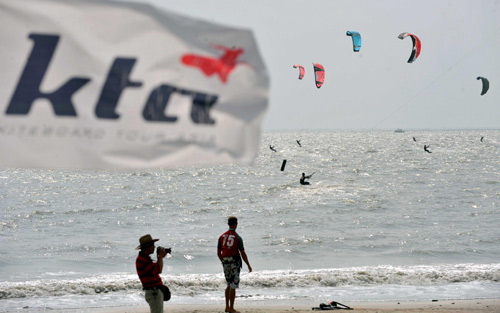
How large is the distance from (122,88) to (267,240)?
22967mm

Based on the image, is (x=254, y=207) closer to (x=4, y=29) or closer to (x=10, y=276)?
(x=10, y=276)

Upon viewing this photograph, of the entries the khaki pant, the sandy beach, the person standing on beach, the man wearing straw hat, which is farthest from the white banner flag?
the sandy beach

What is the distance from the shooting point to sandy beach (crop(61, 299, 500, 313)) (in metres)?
12.8

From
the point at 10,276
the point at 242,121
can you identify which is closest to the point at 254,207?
the point at 10,276

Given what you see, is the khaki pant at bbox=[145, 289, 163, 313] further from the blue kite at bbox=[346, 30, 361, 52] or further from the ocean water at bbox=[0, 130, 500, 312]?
the blue kite at bbox=[346, 30, 361, 52]

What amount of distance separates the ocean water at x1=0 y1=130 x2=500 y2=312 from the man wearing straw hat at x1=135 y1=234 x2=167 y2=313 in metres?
4.62

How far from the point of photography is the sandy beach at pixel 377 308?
12789 millimetres

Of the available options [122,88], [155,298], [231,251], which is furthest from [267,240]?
[122,88]

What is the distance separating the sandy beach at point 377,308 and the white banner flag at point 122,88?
9.53 metres

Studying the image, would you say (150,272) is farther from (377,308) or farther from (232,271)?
(377,308)

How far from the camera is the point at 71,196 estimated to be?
48.8 m

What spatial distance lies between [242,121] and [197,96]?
0.27m

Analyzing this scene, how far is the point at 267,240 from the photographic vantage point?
26031 millimetres

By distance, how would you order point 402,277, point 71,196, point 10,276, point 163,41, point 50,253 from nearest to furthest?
1. point 163,41
2. point 402,277
3. point 10,276
4. point 50,253
5. point 71,196
